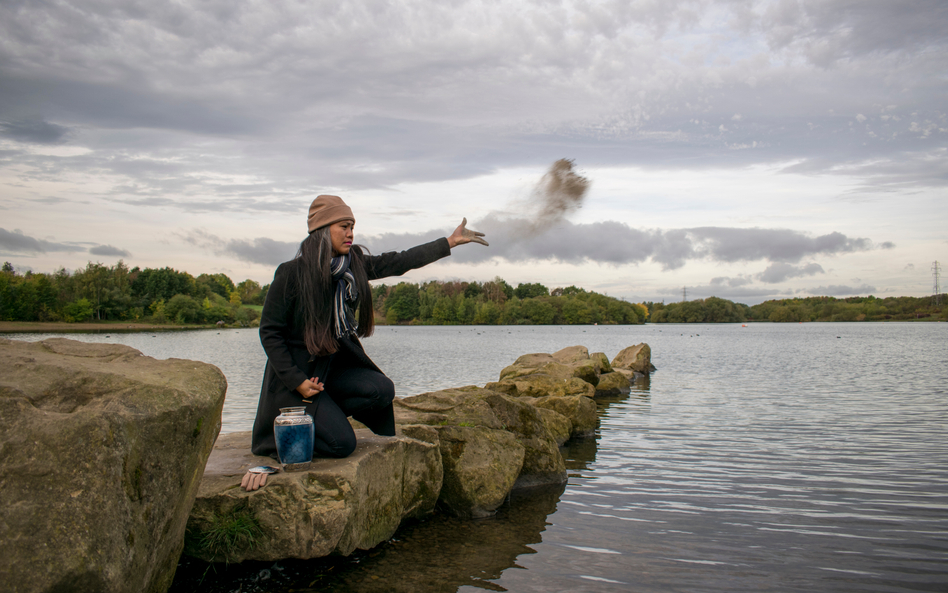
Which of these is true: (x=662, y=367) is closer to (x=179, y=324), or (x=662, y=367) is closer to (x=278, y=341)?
(x=278, y=341)

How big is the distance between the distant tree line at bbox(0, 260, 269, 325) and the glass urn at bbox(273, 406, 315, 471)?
280ft

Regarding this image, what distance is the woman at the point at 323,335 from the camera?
5.61 m

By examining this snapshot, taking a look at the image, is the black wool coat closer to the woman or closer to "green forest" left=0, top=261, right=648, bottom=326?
the woman

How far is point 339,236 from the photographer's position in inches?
232

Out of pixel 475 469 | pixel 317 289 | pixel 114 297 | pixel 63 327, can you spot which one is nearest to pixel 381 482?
pixel 475 469

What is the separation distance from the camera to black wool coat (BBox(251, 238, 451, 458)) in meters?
5.53

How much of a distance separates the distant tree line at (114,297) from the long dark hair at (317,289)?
85.1 metres

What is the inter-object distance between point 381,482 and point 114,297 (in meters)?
128

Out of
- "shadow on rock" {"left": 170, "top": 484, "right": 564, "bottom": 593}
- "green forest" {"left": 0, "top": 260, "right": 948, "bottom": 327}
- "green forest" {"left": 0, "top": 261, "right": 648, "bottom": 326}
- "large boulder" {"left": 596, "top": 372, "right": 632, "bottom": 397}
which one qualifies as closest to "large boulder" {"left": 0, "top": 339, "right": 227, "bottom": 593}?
"shadow on rock" {"left": 170, "top": 484, "right": 564, "bottom": 593}

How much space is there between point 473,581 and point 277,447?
232 cm

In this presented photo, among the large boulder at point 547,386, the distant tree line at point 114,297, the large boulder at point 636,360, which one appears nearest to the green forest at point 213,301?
the distant tree line at point 114,297

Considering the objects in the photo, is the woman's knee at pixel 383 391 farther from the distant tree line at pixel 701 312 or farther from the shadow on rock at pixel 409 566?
the distant tree line at pixel 701 312

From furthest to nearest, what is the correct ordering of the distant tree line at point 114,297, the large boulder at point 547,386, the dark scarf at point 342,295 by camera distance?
1. the distant tree line at point 114,297
2. the large boulder at point 547,386
3. the dark scarf at point 342,295

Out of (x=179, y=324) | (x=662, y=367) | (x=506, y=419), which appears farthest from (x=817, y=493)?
(x=179, y=324)
